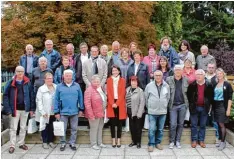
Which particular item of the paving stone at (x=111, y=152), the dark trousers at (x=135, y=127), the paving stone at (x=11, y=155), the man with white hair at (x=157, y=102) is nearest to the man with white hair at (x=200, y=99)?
the man with white hair at (x=157, y=102)

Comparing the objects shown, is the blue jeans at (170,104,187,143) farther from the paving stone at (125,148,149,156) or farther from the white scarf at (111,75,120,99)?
the white scarf at (111,75,120,99)

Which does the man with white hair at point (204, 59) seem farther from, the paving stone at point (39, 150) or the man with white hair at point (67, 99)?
the paving stone at point (39, 150)

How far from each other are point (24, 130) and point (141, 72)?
8.97ft

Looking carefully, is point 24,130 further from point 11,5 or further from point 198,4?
point 198,4

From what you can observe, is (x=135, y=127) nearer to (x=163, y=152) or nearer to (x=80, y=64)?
(x=163, y=152)

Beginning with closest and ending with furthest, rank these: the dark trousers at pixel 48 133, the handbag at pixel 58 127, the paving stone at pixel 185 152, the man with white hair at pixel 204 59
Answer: the paving stone at pixel 185 152 → the handbag at pixel 58 127 → the dark trousers at pixel 48 133 → the man with white hair at pixel 204 59

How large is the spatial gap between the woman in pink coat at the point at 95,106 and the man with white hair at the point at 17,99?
3.80ft

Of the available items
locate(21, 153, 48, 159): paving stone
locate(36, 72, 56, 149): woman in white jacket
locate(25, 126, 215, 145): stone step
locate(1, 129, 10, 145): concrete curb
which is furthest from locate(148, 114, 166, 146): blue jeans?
locate(1, 129, 10, 145): concrete curb

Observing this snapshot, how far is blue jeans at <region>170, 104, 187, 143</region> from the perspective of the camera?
7.64m

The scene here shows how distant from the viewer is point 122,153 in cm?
736

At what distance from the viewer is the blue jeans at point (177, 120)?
7636 mm

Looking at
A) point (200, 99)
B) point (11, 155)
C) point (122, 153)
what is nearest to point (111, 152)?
point (122, 153)

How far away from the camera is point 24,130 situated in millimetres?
7656

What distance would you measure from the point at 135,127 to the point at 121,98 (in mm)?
698
